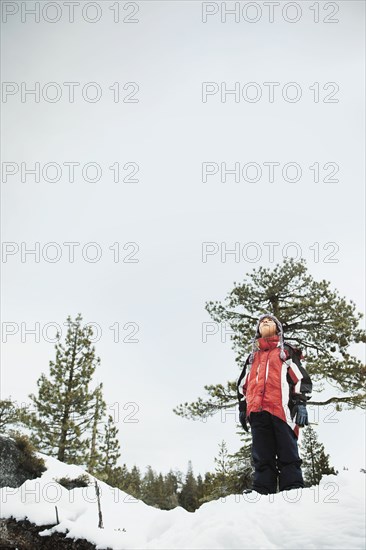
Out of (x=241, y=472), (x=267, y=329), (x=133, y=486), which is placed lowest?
(x=133, y=486)

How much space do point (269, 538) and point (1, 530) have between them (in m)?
4.11

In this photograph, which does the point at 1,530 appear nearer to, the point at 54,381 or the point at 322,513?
the point at 322,513

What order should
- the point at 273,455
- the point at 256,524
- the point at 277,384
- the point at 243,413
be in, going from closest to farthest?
1. the point at 256,524
2. the point at 273,455
3. the point at 277,384
4. the point at 243,413

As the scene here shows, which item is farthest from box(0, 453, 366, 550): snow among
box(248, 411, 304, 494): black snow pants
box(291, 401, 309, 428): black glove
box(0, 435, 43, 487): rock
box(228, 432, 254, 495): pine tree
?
box(228, 432, 254, 495): pine tree

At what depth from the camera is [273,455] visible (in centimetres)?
491

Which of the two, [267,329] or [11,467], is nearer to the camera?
[267,329]

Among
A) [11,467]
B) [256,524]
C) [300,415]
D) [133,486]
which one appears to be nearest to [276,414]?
[300,415]

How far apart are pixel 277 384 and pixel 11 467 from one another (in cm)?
633

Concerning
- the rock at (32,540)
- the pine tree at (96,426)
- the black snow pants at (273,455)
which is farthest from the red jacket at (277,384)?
the pine tree at (96,426)

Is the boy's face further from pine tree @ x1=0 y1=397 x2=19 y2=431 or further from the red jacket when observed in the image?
pine tree @ x1=0 y1=397 x2=19 y2=431

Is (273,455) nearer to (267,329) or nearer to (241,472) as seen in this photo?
(267,329)

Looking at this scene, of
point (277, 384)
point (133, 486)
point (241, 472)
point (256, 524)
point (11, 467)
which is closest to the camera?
point (256, 524)

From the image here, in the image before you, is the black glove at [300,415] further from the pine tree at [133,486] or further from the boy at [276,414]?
the pine tree at [133,486]

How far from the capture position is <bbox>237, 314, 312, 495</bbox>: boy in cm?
473
